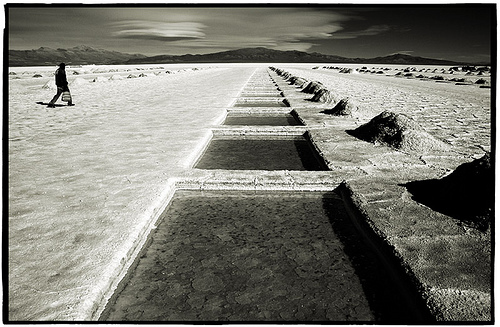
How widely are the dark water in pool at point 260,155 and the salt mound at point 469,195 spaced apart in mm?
1684

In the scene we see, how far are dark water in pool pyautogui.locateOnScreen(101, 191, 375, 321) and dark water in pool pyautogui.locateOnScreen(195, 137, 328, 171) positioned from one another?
1499 mm

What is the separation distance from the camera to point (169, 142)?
19.5 ft

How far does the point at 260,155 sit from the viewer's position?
225 inches

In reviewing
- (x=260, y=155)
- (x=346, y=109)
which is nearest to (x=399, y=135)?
(x=260, y=155)

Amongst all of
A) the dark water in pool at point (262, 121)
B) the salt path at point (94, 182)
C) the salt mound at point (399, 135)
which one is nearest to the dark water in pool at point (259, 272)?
the salt path at point (94, 182)

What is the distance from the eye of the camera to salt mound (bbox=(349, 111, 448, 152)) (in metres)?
5.39

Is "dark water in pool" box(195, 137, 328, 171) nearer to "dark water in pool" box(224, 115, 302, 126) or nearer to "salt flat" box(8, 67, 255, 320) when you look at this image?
"salt flat" box(8, 67, 255, 320)

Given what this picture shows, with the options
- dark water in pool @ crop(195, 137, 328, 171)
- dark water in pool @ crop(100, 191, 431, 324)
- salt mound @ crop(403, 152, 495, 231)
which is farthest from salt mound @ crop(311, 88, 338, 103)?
dark water in pool @ crop(100, 191, 431, 324)

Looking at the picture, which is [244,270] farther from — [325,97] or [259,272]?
[325,97]

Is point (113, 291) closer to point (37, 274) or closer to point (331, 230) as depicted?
point (37, 274)

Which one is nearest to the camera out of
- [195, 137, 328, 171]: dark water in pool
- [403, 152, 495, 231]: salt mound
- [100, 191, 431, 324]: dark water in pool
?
[100, 191, 431, 324]: dark water in pool

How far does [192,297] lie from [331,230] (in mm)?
1517

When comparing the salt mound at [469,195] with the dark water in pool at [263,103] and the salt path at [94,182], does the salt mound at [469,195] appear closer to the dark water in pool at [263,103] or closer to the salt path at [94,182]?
the salt path at [94,182]

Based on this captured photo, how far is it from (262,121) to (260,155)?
363cm
